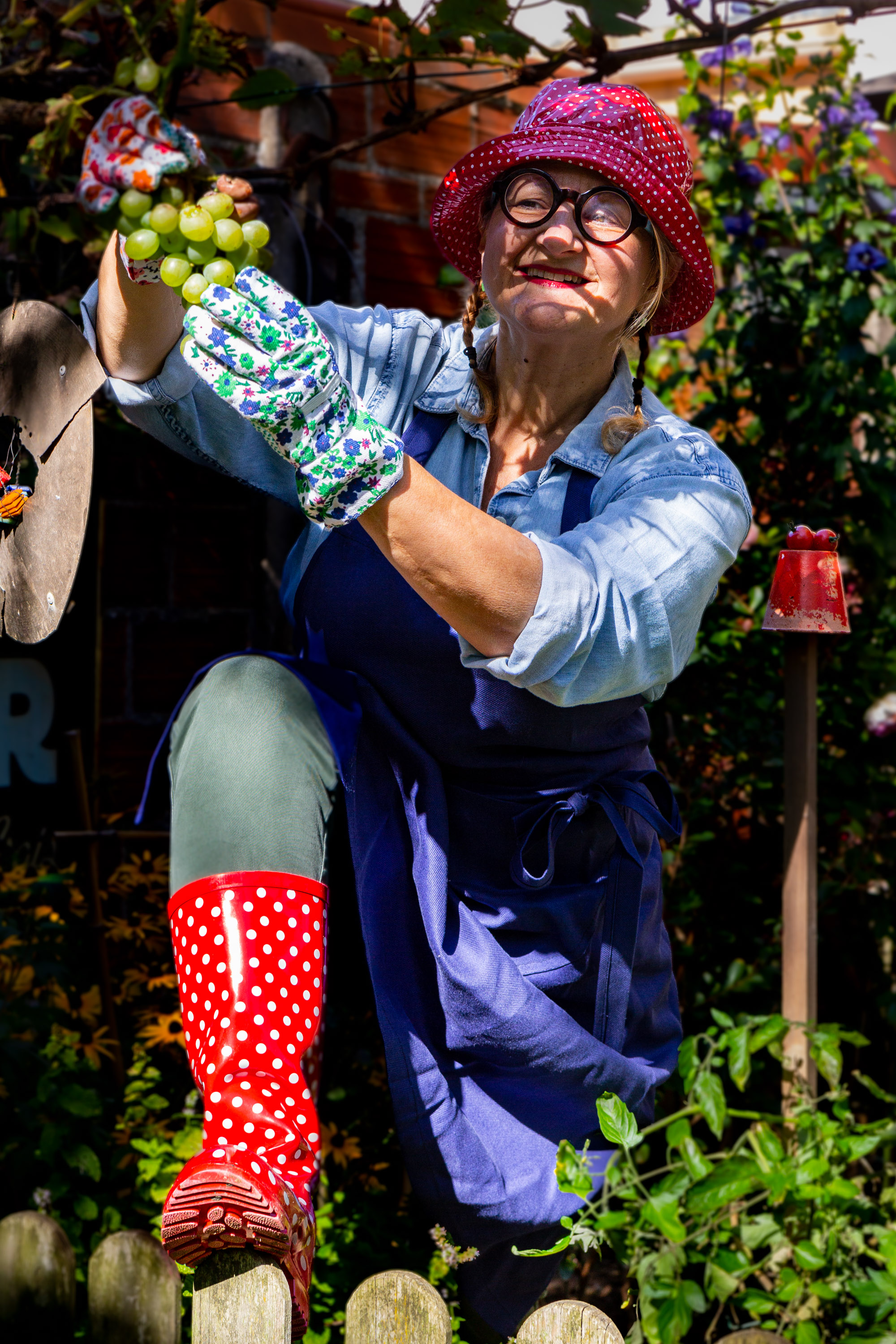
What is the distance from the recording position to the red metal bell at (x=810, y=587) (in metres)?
1.57

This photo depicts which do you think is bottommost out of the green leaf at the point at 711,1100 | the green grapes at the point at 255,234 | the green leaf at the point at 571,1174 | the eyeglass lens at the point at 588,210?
the green leaf at the point at 711,1100

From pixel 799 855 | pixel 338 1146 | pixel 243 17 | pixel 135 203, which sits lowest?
pixel 338 1146

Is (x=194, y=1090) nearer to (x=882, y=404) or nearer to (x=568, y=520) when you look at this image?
(x=568, y=520)

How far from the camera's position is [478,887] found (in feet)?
4.42

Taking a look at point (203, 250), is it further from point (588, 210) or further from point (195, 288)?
point (588, 210)

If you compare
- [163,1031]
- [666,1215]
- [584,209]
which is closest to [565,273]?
[584,209]

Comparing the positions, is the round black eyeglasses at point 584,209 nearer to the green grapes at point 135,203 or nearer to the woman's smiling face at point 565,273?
the woman's smiling face at point 565,273

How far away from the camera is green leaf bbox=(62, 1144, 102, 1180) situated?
1.64 meters

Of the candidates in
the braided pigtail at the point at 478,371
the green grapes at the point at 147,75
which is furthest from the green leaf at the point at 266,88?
the braided pigtail at the point at 478,371

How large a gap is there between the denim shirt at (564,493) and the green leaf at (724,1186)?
22.7 inches

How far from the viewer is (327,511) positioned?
3.31 ft

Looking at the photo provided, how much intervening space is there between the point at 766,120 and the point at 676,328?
1.77m

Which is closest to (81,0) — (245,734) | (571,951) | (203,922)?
(245,734)

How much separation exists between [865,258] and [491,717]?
1.38 m
